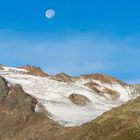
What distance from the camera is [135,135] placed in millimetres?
187250

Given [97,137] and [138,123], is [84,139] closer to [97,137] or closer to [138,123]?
[97,137]

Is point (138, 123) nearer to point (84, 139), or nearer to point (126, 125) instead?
point (126, 125)

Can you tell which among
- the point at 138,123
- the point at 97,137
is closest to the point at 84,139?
the point at 97,137

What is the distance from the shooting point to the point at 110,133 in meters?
196

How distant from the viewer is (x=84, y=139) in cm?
19838

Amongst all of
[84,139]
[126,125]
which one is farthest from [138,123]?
[84,139]

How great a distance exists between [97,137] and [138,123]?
13.3 m

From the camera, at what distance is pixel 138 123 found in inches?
7667

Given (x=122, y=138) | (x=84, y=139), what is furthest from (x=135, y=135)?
(x=84, y=139)

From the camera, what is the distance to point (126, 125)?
198m

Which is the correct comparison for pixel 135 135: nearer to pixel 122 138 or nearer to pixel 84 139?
pixel 122 138

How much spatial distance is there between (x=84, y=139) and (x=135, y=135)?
18578 millimetres

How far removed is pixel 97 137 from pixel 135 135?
46.0 ft
